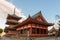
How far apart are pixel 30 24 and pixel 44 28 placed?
4442 mm

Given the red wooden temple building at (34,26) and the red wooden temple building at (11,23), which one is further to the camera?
the red wooden temple building at (11,23)

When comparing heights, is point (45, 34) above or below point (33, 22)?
below

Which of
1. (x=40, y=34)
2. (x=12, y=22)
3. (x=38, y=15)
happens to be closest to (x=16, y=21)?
(x=12, y=22)

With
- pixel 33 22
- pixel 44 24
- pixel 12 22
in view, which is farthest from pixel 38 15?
pixel 12 22

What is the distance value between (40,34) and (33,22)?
137 inches

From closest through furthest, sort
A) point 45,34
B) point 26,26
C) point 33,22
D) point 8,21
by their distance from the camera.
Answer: point 33,22
point 26,26
point 45,34
point 8,21

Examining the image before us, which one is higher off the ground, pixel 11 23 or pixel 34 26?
pixel 11 23

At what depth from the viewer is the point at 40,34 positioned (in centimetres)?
2428

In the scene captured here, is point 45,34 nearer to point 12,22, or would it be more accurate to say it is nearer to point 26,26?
point 26,26

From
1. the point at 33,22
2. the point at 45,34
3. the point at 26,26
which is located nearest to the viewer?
the point at 33,22

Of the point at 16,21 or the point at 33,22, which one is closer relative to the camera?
the point at 33,22

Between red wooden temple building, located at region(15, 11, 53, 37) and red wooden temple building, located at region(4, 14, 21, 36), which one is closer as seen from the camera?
red wooden temple building, located at region(15, 11, 53, 37)

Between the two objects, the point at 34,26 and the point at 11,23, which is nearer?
the point at 34,26

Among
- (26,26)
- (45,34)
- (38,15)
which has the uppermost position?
(38,15)
